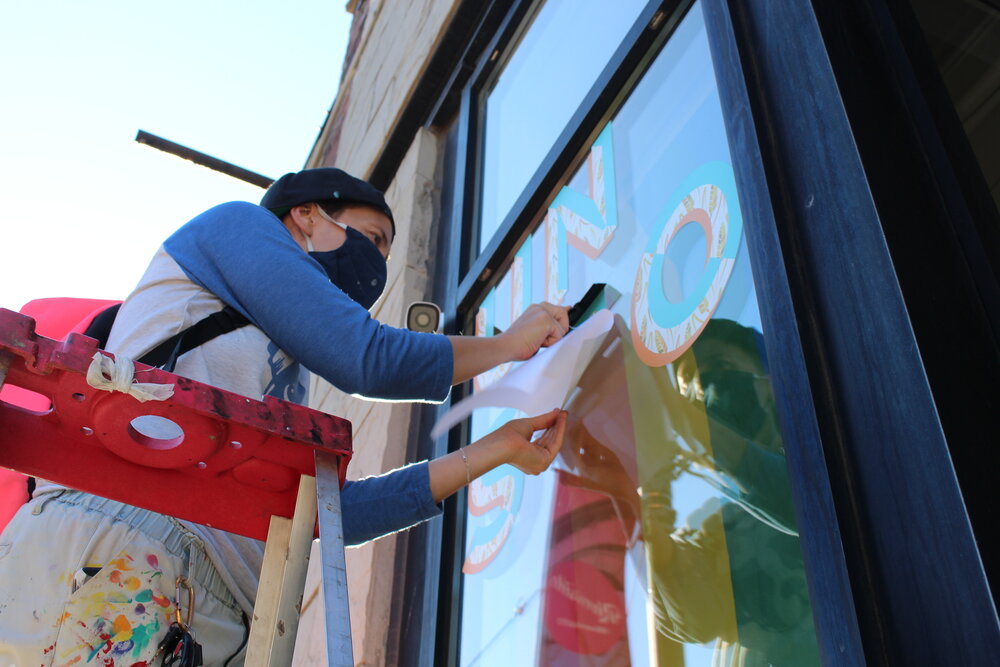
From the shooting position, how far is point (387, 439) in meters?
3.34

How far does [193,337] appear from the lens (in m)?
1.81

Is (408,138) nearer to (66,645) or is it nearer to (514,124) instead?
(514,124)

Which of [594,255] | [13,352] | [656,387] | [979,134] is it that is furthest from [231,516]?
[979,134]

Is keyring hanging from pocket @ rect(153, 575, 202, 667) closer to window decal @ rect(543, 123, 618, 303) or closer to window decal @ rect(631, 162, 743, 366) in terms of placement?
window decal @ rect(631, 162, 743, 366)

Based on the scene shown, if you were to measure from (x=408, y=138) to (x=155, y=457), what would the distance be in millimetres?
3334

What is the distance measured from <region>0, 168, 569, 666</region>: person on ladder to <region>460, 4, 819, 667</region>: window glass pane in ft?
0.62

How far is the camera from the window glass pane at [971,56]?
3170 millimetres

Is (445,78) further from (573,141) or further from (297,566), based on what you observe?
(297,566)

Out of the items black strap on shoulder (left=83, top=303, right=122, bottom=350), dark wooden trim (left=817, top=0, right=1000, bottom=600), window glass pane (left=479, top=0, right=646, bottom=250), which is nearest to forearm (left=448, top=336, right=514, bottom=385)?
black strap on shoulder (left=83, top=303, right=122, bottom=350)

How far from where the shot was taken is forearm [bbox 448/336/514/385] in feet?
6.25

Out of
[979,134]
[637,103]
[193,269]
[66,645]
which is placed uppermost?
[979,134]

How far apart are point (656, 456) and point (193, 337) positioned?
0.91m

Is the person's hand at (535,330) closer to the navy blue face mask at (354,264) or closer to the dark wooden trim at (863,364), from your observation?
the navy blue face mask at (354,264)

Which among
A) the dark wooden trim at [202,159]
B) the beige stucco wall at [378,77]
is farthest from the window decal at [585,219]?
the dark wooden trim at [202,159]
